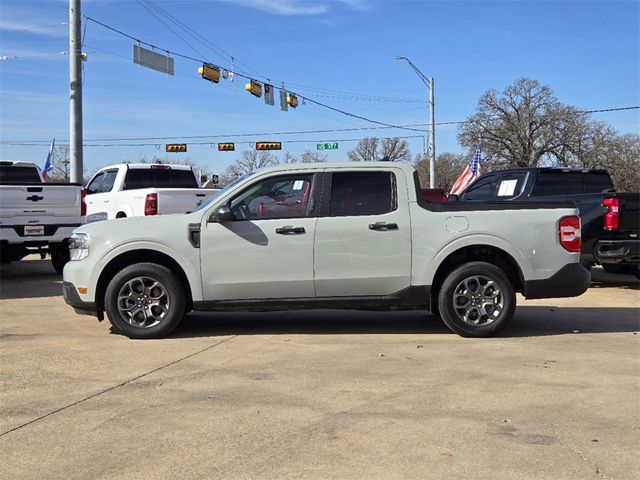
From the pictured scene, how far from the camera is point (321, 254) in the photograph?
6566 mm


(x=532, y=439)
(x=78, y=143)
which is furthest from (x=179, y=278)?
(x=78, y=143)

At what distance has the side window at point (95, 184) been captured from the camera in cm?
1513

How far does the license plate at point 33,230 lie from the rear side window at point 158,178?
2911 millimetres

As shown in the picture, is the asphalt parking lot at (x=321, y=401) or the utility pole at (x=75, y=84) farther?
the utility pole at (x=75, y=84)

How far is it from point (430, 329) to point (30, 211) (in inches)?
309

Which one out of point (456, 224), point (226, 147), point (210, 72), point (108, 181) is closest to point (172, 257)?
point (456, 224)

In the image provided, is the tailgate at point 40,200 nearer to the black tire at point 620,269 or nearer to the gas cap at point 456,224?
the gas cap at point 456,224

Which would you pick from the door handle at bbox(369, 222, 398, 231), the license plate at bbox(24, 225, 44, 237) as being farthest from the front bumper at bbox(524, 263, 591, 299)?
the license plate at bbox(24, 225, 44, 237)

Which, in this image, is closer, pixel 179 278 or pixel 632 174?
pixel 179 278

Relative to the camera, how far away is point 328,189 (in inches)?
264

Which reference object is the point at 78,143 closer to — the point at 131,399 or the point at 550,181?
the point at 550,181

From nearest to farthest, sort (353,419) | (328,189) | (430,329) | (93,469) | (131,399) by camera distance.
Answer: (93,469) < (353,419) < (131,399) < (328,189) < (430,329)

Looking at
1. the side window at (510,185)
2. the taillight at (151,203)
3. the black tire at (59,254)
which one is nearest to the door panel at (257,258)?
the taillight at (151,203)

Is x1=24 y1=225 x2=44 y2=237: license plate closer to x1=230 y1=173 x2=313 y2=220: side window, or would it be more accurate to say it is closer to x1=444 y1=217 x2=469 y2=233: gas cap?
x1=230 y1=173 x2=313 y2=220: side window
